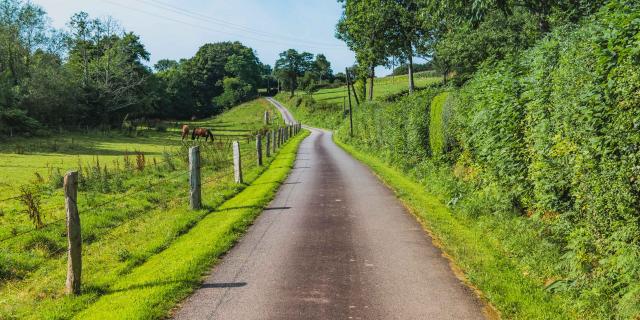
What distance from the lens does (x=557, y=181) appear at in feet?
24.3

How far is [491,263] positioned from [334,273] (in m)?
2.81

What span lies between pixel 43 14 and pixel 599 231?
250 ft

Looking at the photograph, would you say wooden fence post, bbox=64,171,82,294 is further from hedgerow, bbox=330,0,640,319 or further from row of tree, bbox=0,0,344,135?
row of tree, bbox=0,0,344,135

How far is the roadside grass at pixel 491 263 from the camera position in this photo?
6.14 m

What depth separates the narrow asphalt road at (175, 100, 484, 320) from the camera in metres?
6.19

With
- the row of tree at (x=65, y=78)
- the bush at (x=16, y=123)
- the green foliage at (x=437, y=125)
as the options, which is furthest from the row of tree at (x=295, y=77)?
the green foliage at (x=437, y=125)

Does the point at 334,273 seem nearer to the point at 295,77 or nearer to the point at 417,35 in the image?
the point at 417,35

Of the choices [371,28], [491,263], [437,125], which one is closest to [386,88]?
[371,28]

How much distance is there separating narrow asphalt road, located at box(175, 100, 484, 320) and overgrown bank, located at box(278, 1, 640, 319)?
69cm

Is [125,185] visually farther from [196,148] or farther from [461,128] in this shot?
[461,128]

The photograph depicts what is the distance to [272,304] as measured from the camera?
636 cm

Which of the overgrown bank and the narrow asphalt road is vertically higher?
the overgrown bank

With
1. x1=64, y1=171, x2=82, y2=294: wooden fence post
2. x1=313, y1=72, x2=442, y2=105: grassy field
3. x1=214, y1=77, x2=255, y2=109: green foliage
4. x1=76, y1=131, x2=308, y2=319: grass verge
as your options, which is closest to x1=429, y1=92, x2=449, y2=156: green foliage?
x1=76, y1=131, x2=308, y2=319: grass verge

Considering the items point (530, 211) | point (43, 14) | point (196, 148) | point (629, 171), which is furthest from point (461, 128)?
point (43, 14)
